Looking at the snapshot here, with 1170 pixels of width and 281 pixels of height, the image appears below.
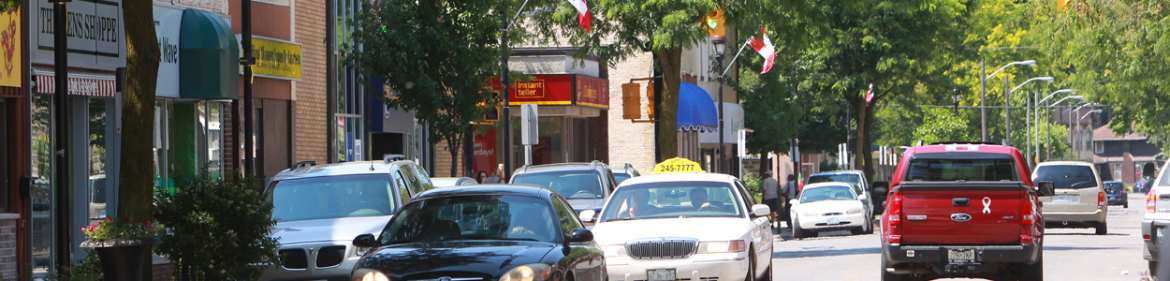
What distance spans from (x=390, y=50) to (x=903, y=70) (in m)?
28.8

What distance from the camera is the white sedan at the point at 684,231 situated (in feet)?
43.0

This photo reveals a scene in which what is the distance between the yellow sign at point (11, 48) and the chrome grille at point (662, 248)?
7.27 m

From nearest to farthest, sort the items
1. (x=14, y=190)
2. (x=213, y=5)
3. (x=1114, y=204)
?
(x=14, y=190), (x=213, y=5), (x=1114, y=204)

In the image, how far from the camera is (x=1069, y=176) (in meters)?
27.6

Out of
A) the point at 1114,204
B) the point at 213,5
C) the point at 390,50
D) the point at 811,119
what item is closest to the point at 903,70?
the point at 811,119

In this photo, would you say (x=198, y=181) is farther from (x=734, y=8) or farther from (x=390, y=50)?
(x=734, y=8)

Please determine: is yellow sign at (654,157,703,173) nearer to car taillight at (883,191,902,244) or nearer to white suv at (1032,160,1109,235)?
white suv at (1032,160,1109,235)

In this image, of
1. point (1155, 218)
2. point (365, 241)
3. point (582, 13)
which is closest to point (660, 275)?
point (365, 241)

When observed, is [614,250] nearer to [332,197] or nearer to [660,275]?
[660,275]

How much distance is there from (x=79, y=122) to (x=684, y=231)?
825cm

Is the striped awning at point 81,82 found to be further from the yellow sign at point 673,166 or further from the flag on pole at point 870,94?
the flag on pole at point 870,94

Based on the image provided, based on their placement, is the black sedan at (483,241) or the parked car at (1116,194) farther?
the parked car at (1116,194)

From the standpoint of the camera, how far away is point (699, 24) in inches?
992

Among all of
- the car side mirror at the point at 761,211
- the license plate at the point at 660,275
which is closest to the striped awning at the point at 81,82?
the license plate at the point at 660,275
